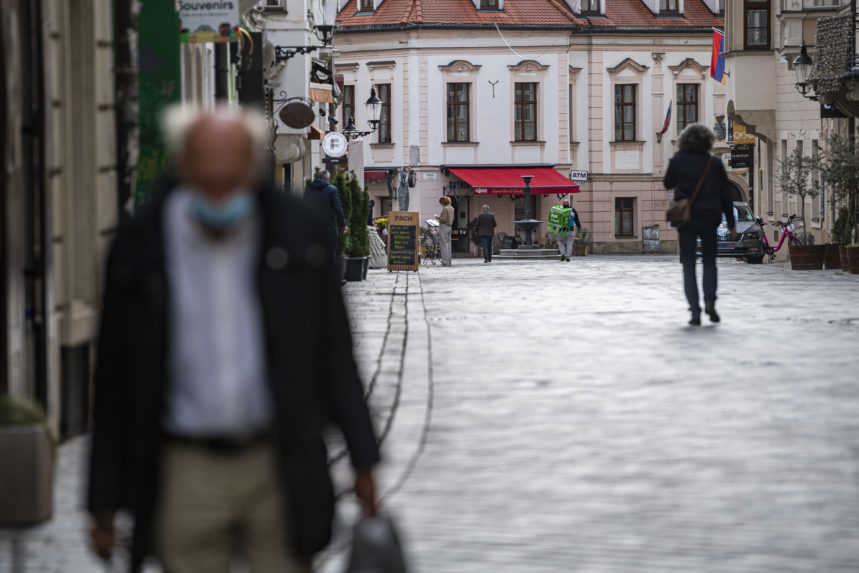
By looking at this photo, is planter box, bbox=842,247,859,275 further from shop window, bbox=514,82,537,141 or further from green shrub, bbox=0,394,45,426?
shop window, bbox=514,82,537,141

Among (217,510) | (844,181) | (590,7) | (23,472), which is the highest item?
(590,7)

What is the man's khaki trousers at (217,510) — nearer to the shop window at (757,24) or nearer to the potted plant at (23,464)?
the potted plant at (23,464)

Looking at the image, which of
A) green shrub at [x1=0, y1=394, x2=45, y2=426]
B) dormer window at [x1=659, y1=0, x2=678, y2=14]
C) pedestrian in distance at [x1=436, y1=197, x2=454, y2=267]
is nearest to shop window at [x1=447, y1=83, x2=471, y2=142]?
dormer window at [x1=659, y1=0, x2=678, y2=14]

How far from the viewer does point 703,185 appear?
1595cm

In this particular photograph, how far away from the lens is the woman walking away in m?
15.8

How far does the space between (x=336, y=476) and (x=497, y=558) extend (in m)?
2.06

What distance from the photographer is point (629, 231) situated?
226ft

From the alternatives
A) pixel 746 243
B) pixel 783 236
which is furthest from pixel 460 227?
pixel 783 236

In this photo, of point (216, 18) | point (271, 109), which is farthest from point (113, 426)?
point (271, 109)

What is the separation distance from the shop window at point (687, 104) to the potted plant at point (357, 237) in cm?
4245

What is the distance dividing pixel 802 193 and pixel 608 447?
28.9 metres

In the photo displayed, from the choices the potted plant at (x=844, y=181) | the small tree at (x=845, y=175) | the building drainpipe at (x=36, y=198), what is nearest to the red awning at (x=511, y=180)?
the potted plant at (x=844, y=181)

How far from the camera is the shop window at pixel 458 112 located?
66.9 meters

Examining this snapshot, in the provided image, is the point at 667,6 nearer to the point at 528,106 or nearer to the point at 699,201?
the point at 528,106
